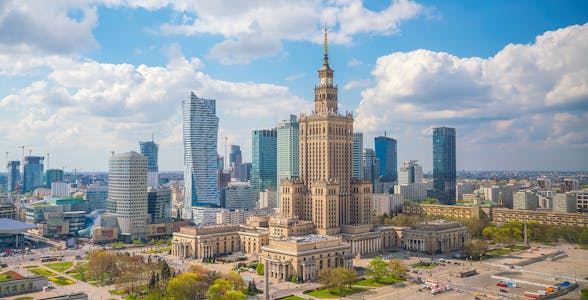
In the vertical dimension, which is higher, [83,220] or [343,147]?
[343,147]

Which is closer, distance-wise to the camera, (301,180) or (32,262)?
(32,262)

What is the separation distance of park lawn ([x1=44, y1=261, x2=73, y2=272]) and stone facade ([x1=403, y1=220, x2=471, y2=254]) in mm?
97527

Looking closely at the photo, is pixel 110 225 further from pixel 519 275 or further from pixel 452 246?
pixel 519 275

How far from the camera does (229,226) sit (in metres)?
155

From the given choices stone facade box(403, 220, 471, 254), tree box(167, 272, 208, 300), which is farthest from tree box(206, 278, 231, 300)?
stone facade box(403, 220, 471, 254)

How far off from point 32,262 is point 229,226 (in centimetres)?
5476

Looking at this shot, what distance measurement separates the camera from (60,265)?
438 ft

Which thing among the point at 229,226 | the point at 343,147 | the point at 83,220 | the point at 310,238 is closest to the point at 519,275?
the point at 310,238

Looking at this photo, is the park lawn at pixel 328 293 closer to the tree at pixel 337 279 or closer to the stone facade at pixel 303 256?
the tree at pixel 337 279

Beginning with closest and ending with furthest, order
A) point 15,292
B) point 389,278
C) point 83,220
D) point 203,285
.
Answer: point 203,285
point 15,292
point 389,278
point 83,220

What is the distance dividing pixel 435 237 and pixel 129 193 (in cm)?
10470

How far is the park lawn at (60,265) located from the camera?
418 ft

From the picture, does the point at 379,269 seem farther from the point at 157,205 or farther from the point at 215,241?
the point at 157,205

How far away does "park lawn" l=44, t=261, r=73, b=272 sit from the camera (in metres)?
127
